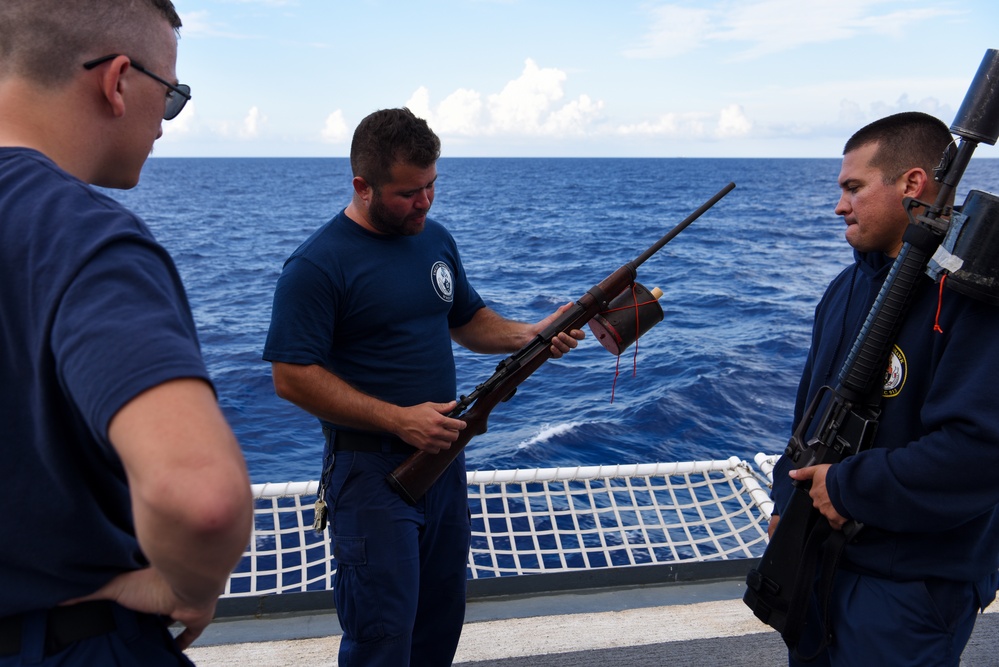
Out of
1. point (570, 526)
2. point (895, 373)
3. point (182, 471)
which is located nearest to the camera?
point (182, 471)

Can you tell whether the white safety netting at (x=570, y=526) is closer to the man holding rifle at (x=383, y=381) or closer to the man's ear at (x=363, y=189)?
the man holding rifle at (x=383, y=381)

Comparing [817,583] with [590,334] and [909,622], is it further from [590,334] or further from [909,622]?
[590,334]

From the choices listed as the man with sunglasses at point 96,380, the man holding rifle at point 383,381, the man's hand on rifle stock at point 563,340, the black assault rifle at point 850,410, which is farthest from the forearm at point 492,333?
the man with sunglasses at point 96,380

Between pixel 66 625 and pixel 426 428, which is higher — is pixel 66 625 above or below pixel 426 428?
above

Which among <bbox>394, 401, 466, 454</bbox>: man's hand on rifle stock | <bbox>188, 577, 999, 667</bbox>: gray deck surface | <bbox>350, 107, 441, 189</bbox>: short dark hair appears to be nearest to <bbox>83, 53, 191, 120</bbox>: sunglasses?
<bbox>350, 107, 441, 189</bbox>: short dark hair

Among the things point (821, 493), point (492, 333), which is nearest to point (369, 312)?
point (492, 333)

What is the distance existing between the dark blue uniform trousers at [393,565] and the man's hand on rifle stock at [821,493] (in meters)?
1.24

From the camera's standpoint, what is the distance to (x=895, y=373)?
215cm

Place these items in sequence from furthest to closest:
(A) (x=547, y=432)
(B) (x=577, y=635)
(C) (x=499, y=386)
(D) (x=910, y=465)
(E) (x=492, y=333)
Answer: (A) (x=547, y=432)
(E) (x=492, y=333)
(B) (x=577, y=635)
(C) (x=499, y=386)
(D) (x=910, y=465)

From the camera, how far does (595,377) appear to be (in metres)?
12.7

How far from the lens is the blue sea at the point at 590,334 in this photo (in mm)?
9953

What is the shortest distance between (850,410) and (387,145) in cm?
169

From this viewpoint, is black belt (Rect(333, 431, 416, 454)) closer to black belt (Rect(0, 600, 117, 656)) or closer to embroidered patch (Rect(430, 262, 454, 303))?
embroidered patch (Rect(430, 262, 454, 303))

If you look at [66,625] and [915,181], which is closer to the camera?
[66,625]
